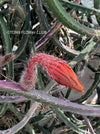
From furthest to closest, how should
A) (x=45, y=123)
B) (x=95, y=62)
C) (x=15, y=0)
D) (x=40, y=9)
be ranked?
(x=95, y=62), (x=45, y=123), (x=40, y=9), (x=15, y=0)

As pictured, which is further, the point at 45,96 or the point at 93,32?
the point at 93,32

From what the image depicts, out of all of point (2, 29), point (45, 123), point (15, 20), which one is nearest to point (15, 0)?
point (2, 29)

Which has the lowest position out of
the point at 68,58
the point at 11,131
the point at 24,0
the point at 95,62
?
the point at 95,62

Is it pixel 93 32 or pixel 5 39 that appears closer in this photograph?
pixel 93 32

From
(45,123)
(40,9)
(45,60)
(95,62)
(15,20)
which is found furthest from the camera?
(95,62)

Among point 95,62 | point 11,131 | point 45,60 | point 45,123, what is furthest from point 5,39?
point 95,62

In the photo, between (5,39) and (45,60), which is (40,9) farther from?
(45,60)

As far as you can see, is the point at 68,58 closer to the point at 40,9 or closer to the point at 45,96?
the point at 40,9

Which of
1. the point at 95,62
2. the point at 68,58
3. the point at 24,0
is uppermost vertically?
the point at 24,0

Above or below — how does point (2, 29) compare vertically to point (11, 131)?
above
